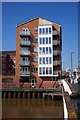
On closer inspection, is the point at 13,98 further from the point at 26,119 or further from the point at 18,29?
the point at 26,119

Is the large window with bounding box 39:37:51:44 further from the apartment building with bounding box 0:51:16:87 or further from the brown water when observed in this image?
the brown water

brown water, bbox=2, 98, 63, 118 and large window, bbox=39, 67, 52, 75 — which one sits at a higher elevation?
large window, bbox=39, 67, 52, 75

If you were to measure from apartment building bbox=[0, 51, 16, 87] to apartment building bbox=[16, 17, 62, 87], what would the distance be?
119 centimetres

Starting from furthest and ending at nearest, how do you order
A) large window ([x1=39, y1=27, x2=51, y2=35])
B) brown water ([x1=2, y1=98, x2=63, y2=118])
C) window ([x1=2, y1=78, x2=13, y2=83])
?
window ([x1=2, y1=78, x2=13, y2=83])
large window ([x1=39, y1=27, x2=51, y2=35])
brown water ([x1=2, y1=98, x2=63, y2=118])

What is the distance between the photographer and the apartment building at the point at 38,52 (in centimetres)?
3419

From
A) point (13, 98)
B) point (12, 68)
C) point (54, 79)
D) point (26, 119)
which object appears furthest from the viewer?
point (12, 68)

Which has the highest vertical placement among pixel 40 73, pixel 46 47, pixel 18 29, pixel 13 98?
pixel 18 29

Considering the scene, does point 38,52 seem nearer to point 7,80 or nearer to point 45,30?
point 45,30

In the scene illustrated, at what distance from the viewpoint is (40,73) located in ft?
113

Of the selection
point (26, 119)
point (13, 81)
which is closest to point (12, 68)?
point (13, 81)

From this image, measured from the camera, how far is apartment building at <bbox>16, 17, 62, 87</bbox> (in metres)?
34.2

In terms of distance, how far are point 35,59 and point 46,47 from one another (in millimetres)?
1998

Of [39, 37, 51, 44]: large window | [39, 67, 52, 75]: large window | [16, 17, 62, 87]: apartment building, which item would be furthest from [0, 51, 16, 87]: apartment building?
[39, 37, 51, 44]: large window

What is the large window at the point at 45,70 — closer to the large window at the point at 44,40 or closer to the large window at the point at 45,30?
the large window at the point at 44,40
